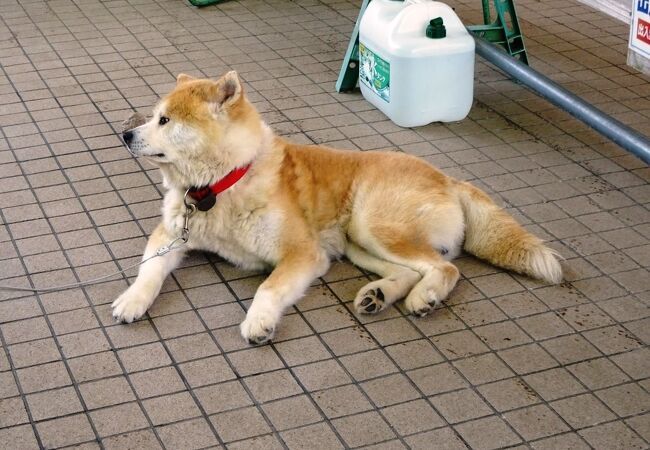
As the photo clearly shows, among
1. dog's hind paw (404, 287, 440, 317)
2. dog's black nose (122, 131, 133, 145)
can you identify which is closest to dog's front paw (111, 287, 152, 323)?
dog's black nose (122, 131, 133, 145)

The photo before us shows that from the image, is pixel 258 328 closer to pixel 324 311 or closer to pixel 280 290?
pixel 280 290

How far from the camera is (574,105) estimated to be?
5008 millimetres

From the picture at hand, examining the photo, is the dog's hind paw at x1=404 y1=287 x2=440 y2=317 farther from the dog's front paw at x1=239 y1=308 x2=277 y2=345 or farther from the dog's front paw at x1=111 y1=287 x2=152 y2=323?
the dog's front paw at x1=111 y1=287 x2=152 y2=323

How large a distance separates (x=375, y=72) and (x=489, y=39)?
39.4 inches

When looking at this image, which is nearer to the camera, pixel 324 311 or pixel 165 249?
pixel 324 311

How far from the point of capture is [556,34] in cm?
691

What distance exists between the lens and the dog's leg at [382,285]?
3.79 meters

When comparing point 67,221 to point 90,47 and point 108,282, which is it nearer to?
point 108,282

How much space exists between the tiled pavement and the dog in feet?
0.34

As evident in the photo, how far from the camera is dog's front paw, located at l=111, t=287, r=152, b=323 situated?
147 inches

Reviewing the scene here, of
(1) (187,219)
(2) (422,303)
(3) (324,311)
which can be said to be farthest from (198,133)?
(2) (422,303)

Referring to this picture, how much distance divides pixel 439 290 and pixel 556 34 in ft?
12.2

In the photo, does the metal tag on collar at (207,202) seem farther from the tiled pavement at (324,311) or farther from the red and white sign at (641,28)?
the red and white sign at (641,28)

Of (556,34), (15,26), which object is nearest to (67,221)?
(15,26)
